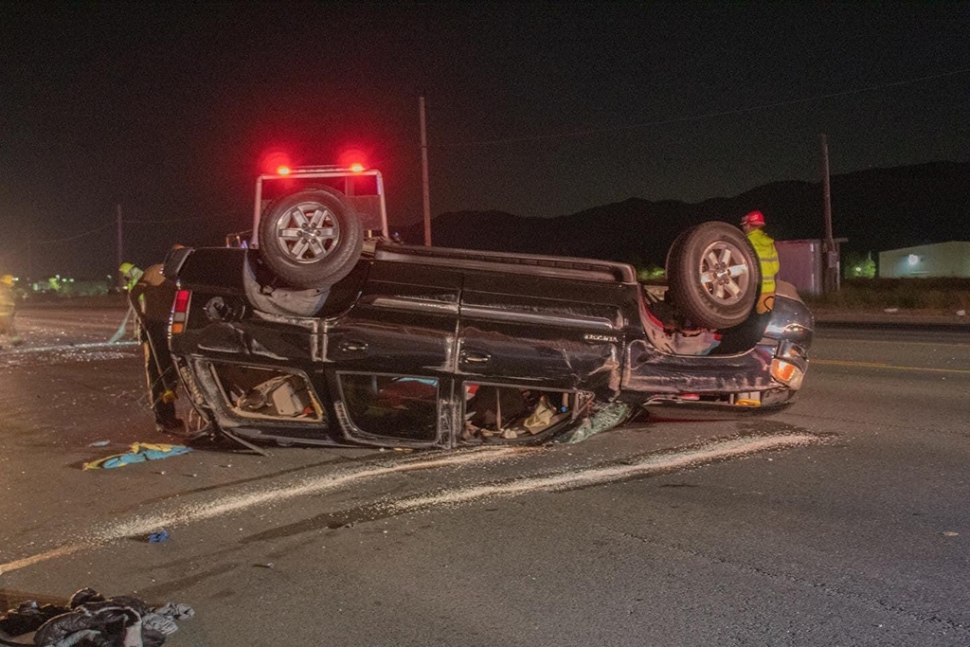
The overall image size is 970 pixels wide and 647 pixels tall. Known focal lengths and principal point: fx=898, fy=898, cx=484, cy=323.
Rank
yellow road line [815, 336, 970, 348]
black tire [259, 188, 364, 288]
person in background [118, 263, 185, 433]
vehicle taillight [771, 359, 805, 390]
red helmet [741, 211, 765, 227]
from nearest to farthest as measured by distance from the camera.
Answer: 1. black tire [259, 188, 364, 288]
2. vehicle taillight [771, 359, 805, 390]
3. person in background [118, 263, 185, 433]
4. red helmet [741, 211, 765, 227]
5. yellow road line [815, 336, 970, 348]

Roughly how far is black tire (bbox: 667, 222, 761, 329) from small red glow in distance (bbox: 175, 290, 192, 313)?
11.1 feet

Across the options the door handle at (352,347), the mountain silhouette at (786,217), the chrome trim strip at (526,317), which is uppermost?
the mountain silhouette at (786,217)

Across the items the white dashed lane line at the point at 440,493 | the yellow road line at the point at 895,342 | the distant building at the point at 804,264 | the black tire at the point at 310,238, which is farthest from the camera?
the distant building at the point at 804,264

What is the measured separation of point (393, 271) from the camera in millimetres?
6176

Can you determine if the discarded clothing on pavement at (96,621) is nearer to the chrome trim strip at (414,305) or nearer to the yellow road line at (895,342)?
the chrome trim strip at (414,305)

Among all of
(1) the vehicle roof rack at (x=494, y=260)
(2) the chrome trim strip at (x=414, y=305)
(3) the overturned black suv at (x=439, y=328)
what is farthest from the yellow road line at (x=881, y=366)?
(2) the chrome trim strip at (x=414, y=305)

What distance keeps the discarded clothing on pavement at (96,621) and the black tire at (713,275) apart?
3872mm

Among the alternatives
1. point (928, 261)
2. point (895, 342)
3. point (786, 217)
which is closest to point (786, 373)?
point (895, 342)

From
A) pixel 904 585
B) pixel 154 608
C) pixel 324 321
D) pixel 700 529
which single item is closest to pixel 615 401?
pixel 700 529

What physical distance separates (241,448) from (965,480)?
16.7 ft

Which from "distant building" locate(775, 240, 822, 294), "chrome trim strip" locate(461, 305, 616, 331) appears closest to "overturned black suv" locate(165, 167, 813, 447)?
"chrome trim strip" locate(461, 305, 616, 331)

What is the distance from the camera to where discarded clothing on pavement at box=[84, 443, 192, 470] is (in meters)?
6.94

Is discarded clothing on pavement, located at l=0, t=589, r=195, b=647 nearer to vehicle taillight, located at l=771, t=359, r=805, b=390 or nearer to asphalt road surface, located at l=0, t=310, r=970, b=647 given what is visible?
asphalt road surface, located at l=0, t=310, r=970, b=647

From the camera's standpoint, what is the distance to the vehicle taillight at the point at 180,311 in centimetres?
625
